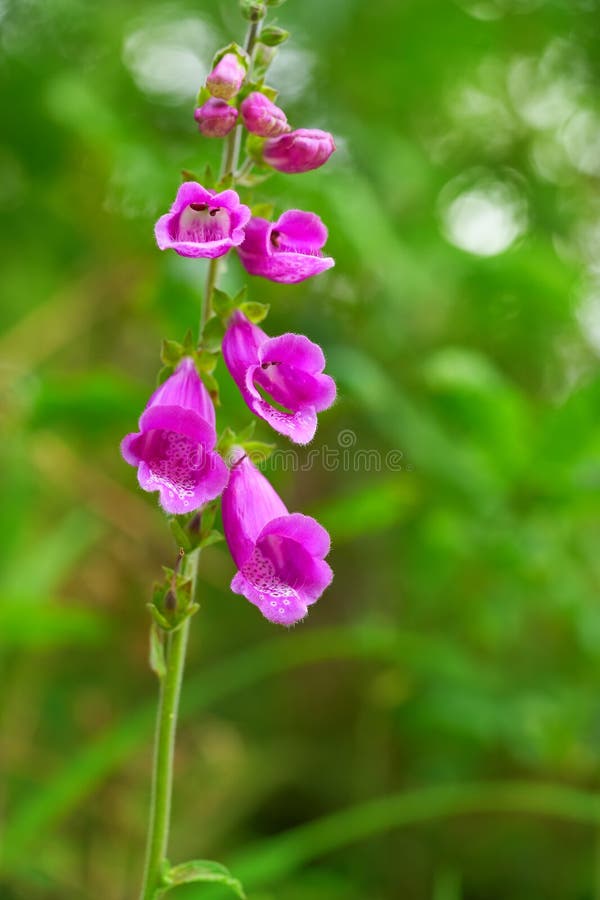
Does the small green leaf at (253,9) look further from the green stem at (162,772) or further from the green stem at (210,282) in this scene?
the green stem at (162,772)

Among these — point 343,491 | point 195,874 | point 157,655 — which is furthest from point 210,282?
point 343,491

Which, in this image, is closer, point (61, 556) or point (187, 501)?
point (187, 501)

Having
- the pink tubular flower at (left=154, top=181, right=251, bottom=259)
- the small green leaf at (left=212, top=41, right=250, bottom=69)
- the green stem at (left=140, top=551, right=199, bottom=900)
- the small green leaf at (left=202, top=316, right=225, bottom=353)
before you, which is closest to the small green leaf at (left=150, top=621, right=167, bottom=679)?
the green stem at (left=140, top=551, right=199, bottom=900)

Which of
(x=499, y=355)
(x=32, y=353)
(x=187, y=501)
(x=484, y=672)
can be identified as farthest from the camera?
(x=499, y=355)

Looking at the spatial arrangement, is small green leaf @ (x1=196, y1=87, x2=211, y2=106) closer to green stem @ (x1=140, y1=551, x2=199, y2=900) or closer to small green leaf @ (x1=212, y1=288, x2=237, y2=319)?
small green leaf @ (x1=212, y1=288, x2=237, y2=319)

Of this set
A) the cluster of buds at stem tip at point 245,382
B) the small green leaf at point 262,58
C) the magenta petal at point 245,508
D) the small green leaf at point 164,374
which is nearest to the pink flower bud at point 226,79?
the cluster of buds at stem tip at point 245,382

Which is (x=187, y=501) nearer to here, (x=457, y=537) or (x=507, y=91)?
(x=457, y=537)

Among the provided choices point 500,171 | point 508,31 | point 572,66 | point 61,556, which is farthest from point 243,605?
point 572,66

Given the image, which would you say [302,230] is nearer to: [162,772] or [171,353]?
[171,353]
